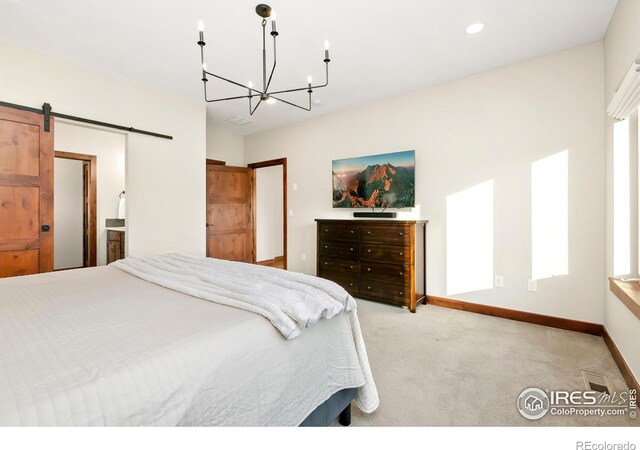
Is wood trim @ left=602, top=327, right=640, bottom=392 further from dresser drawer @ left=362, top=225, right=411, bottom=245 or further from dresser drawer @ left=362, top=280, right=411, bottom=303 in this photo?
dresser drawer @ left=362, top=225, right=411, bottom=245

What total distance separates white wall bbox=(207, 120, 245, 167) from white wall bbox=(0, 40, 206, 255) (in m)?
1.08

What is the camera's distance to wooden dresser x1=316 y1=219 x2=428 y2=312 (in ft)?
10.9

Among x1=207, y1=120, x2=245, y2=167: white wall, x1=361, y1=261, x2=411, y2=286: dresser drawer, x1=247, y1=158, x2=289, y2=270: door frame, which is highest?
x1=207, y1=120, x2=245, y2=167: white wall

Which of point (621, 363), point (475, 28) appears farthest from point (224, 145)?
point (621, 363)

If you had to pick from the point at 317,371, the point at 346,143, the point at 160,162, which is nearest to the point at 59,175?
the point at 160,162

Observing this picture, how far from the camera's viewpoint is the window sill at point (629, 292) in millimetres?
1688

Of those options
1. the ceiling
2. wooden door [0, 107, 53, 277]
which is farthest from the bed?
the ceiling

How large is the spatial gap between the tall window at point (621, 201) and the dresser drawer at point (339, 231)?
2.28m

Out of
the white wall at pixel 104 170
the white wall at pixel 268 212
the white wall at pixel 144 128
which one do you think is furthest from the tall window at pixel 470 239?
the white wall at pixel 104 170

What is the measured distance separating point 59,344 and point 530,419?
2.14 m

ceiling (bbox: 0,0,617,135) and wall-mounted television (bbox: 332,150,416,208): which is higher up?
ceiling (bbox: 0,0,617,135)

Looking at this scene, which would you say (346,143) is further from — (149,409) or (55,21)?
(149,409)

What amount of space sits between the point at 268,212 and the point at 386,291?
11.7ft
